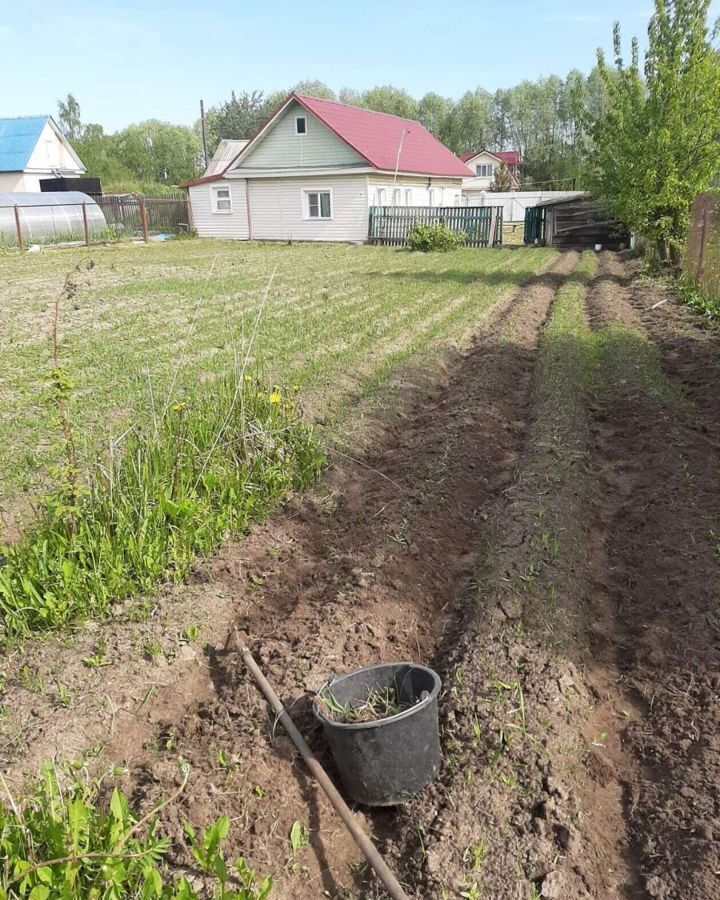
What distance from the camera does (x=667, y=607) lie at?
12.7 ft

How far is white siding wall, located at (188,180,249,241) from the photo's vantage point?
1129 inches

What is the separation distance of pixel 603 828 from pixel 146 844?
1668 mm

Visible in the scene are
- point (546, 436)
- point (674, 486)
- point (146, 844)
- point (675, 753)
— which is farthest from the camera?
point (546, 436)

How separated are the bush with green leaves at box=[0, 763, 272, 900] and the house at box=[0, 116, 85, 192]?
148ft

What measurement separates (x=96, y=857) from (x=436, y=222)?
85.4 ft

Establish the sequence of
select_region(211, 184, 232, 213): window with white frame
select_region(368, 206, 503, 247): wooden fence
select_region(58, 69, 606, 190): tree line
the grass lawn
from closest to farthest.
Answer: the grass lawn, select_region(368, 206, 503, 247): wooden fence, select_region(211, 184, 232, 213): window with white frame, select_region(58, 69, 606, 190): tree line

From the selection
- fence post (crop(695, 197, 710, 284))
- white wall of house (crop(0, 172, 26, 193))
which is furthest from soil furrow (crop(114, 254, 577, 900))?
white wall of house (crop(0, 172, 26, 193))

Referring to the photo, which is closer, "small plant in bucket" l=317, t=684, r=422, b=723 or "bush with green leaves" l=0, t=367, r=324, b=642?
"small plant in bucket" l=317, t=684, r=422, b=723

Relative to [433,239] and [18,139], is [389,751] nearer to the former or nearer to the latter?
[433,239]

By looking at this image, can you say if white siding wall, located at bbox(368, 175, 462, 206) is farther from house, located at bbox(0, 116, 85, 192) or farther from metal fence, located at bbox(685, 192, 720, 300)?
house, located at bbox(0, 116, 85, 192)

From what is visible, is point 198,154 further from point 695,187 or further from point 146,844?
point 146,844

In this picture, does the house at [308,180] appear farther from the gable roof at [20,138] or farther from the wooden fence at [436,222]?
the gable roof at [20,138]

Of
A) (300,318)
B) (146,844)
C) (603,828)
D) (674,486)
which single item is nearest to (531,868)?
(603,828)

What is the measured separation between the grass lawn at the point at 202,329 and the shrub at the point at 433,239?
14.3 feet
